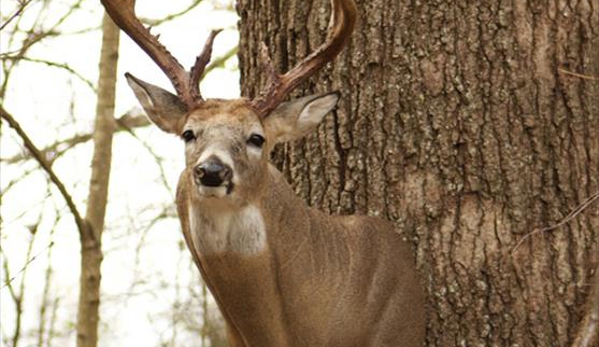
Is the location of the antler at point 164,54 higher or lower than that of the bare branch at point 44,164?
higher

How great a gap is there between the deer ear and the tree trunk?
215 cm

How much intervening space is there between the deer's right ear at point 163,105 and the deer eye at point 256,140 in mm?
387

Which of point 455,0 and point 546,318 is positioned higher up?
point 455,0

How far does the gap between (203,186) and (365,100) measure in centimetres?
119

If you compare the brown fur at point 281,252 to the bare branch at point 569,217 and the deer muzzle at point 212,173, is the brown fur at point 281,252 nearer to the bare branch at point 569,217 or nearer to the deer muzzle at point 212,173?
the deer muzzle at point 212,173

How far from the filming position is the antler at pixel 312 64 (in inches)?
213

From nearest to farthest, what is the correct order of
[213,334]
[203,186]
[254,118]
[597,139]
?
1. [203,186]
2. [254,118]
3. [597,139]
4. [213,334]

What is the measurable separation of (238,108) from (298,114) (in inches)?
12.2

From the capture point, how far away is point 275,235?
5.35 meters

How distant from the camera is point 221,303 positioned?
5367 millimetres

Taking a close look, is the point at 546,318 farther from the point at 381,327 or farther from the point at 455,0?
the point at 455,0

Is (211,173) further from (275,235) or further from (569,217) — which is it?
(569,217)

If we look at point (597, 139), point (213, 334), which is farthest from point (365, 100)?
point (213, 334)

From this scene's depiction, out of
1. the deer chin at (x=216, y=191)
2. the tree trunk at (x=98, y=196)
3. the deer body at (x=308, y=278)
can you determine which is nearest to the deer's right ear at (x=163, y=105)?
the deer body at (x=308, y=278)
